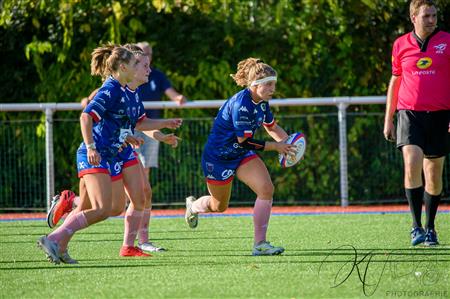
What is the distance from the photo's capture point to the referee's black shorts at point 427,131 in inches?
318

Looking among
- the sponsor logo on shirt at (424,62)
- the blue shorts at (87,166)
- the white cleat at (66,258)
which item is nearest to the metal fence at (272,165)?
the sponsor logo on shirt at (424,62)

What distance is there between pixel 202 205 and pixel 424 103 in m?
2.16

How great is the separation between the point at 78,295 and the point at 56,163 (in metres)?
8.13

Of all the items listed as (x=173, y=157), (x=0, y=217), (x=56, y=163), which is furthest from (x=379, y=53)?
(x=0, y=217)

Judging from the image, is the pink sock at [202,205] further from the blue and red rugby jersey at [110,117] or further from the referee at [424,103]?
the referee at [424,103]

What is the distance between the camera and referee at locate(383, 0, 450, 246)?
8.05 meters

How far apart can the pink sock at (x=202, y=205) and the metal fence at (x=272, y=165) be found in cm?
404

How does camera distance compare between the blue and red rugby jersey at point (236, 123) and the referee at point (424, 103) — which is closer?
the blue and red rugby jersey at point (236, 123)

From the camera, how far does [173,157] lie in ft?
43.3

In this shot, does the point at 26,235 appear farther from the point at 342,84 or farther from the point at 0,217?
the point at 342,84

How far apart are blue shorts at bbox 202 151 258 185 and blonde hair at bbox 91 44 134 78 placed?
113 centimetres

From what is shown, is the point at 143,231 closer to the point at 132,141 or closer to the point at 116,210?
the point at 116,210

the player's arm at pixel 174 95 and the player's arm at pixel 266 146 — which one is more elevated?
the player's arm at pixel 174 95

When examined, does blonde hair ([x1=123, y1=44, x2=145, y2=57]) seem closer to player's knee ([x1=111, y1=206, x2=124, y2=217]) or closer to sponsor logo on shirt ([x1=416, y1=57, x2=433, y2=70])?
player's knee ([x1=111, y1=206, x2=124, y2=217])
